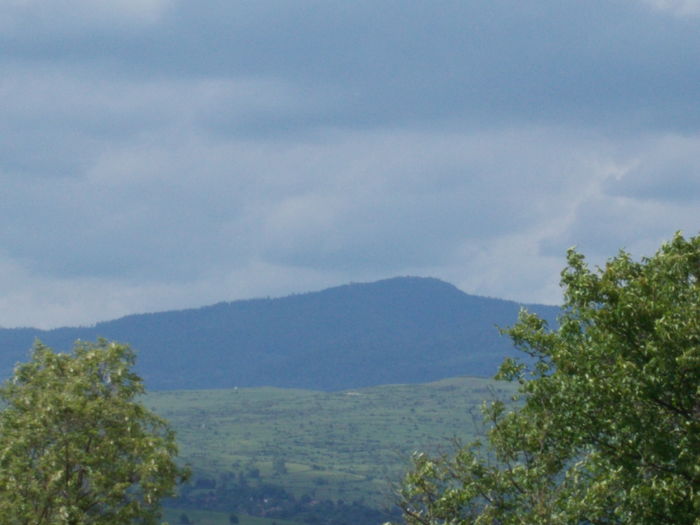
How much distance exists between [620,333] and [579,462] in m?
6.36

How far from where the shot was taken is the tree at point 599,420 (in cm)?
4050

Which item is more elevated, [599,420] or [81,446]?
[599,420]

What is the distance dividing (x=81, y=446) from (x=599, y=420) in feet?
87.7

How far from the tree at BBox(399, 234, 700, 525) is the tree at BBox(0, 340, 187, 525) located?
15539 mm

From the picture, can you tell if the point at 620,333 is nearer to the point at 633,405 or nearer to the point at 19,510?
the point at 633,405

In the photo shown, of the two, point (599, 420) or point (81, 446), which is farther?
point (81, 446)

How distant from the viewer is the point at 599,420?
4397 centimetres

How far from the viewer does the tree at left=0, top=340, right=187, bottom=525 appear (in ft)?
184

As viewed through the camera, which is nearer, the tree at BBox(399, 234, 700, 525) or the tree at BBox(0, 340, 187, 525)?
the tree at BBox(399, 234, 700, 525)

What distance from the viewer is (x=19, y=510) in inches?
2184

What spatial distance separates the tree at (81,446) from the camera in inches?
2211

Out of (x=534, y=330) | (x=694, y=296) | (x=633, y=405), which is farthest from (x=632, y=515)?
(x=534, y=330)

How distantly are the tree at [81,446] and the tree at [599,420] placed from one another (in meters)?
15.5

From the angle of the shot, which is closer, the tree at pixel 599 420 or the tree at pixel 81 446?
the tree at pixel 599 420
